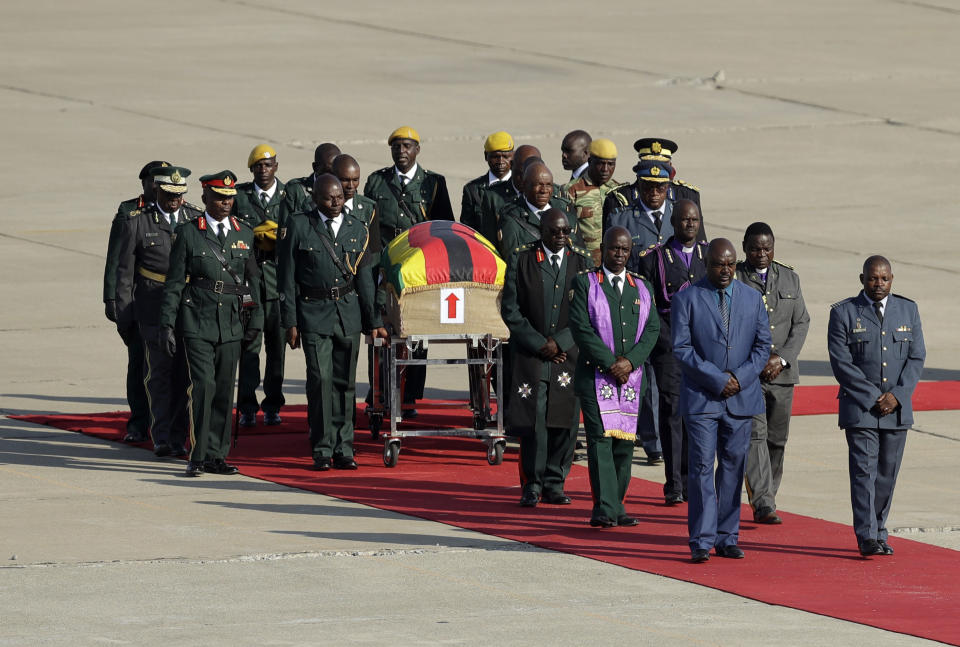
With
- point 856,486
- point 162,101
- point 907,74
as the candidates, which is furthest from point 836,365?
point 907,74

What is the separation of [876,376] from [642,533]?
166cm

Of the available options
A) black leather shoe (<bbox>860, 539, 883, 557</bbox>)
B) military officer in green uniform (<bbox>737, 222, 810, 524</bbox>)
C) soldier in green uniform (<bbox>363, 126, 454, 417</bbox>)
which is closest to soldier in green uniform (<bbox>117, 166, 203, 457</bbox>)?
soldier in green uniform (<bbox>363, 126, 454, 417</bbox>)

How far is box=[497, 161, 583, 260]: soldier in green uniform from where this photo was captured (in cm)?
1354

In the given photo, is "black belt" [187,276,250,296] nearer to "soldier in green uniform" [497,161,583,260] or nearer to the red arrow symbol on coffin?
the red arrow symbol on coffin

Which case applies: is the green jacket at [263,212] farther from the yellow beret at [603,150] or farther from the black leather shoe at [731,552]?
the black leather shoe at [731,552]

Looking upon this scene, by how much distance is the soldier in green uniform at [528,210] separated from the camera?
44.4 ft

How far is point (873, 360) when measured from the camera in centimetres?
1134

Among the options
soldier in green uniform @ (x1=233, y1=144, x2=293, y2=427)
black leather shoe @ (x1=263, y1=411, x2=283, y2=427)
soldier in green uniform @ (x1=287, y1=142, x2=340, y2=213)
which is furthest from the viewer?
black leather shoe @ (x1=263, y1=411, x2=283, y2=427)

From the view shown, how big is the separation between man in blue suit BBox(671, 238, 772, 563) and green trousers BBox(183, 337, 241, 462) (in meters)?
3.71

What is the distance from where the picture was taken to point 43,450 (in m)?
14.4

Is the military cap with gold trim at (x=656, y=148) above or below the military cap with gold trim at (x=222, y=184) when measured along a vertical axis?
Result: above

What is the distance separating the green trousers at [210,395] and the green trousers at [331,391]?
541mm

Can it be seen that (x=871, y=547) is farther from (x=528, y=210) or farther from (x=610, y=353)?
(x=528, y=210)

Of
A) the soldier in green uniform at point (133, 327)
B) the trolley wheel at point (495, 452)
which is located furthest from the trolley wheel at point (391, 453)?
the soldier in green uniform at point (133, 327)
